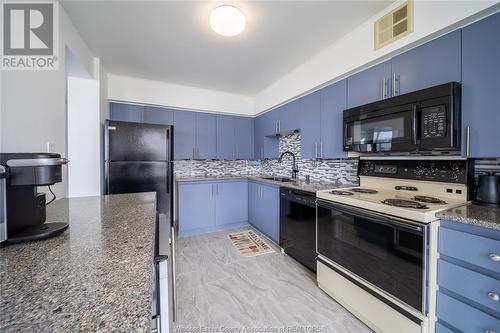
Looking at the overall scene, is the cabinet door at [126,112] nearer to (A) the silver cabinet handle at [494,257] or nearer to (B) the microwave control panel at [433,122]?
(B) the microwave control panel at [433,122]

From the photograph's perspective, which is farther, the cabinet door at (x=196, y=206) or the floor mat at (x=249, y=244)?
the cabinet door at (x=196, y=206)

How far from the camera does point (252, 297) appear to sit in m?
1.70

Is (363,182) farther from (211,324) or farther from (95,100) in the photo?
(95,100)

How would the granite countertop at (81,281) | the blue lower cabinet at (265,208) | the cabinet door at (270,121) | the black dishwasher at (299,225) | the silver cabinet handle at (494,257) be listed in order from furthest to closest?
the cabinet door at (270,121)
the blue lower cabinet at (265,208)
the black dishwasher at (299,225)
the silver cabinet handle at (494,257)
the granite countertop at (81,281)

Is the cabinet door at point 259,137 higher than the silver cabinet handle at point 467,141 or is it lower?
higher

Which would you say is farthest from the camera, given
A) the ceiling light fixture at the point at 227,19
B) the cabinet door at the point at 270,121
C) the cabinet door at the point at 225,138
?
the cabinet door at the point at 225,138

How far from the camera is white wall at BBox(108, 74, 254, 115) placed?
114 inches

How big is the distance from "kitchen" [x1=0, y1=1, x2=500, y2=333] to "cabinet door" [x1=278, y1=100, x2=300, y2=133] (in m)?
0.03

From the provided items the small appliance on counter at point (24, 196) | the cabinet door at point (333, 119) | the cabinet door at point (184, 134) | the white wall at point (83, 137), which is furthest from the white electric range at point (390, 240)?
the white wall at point (83, 137)

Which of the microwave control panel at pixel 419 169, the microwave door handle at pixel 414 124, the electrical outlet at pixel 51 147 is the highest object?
the microwave door handle at pixel 414 124

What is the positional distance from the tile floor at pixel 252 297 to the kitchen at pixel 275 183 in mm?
16

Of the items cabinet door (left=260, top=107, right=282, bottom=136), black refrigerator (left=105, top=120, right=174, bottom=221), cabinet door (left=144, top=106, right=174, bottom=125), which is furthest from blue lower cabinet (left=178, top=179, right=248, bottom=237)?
cabinet door (left=144, top=106, right=174, bottom=125)

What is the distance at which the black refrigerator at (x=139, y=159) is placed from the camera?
2342 millimetres

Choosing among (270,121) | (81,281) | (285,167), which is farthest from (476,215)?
(270,121)
